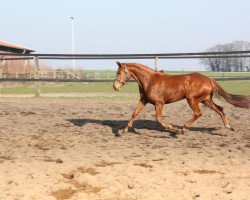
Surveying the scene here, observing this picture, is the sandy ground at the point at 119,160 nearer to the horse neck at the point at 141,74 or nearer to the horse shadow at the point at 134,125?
the horse shadow at the point at 134,125

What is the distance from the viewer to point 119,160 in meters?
5.02

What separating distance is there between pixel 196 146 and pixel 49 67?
32.2 metres

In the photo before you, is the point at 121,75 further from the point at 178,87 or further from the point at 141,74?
the point at 178,87

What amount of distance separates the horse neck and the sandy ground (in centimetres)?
92

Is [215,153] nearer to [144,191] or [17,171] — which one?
[144,191]

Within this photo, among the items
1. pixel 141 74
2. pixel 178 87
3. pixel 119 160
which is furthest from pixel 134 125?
pixel 119 160

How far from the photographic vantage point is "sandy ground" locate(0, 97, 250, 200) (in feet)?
12.8

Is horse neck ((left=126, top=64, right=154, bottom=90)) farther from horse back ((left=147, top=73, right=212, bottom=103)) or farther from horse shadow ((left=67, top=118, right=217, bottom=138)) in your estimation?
horse shadow ((left=67, top=118, right=217, bottom=138))

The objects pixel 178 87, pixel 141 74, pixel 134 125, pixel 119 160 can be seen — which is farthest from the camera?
pixel 134 125

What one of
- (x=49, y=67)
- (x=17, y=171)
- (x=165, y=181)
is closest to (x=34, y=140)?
(x=17, y=171)

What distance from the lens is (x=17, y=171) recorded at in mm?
4488

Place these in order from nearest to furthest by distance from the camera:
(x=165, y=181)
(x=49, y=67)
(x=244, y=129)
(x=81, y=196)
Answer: (x=81, y=196)
(x=165, y=181)
(x=244, y=129)
(x=49, y=67)

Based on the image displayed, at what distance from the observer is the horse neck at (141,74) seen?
6871 millimetres

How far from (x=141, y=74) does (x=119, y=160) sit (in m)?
2.30
